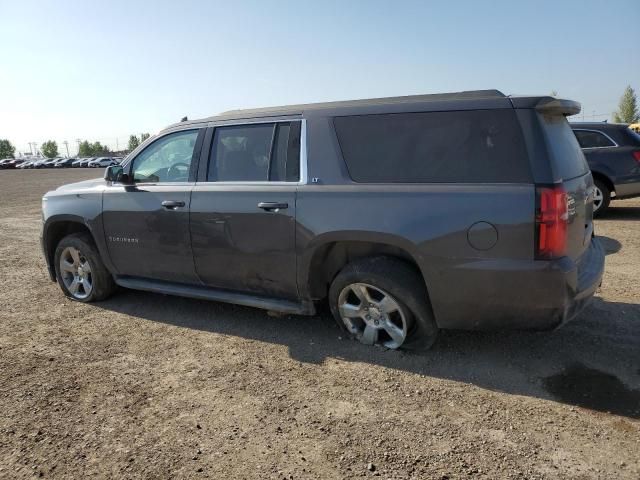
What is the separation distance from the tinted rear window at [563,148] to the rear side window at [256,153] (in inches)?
71.5

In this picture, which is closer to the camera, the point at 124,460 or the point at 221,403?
the point at 124,460

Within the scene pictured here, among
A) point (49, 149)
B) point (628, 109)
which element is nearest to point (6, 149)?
point (49, 149)

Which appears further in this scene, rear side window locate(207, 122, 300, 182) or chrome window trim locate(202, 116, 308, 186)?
rear side window locate(207, 122, 300, 182)

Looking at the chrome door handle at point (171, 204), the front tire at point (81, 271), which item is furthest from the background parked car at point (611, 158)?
the front tire at point (81, 271)

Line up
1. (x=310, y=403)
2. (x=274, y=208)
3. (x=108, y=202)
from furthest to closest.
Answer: (x=108, y=202)
(x=274, y=208)
(x=310, y=403)

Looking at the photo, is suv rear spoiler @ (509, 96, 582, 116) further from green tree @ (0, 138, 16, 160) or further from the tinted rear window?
green tree @ (0, 138, 16, 160)

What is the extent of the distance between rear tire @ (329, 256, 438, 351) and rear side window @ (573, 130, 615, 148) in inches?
272

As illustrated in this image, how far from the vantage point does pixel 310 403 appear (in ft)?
10.4

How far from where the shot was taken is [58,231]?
17.9 feet

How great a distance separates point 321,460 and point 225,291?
211 centimetres

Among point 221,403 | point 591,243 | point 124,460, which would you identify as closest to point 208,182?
point 221,403

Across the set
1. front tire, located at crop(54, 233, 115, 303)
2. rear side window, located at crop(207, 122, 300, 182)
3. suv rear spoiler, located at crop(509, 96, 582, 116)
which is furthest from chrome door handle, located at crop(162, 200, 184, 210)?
suv rear spoiler, located at crop(509, 96, 582, 116)

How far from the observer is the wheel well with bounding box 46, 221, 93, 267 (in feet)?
17.7

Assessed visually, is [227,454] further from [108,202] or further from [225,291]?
[108,202]
